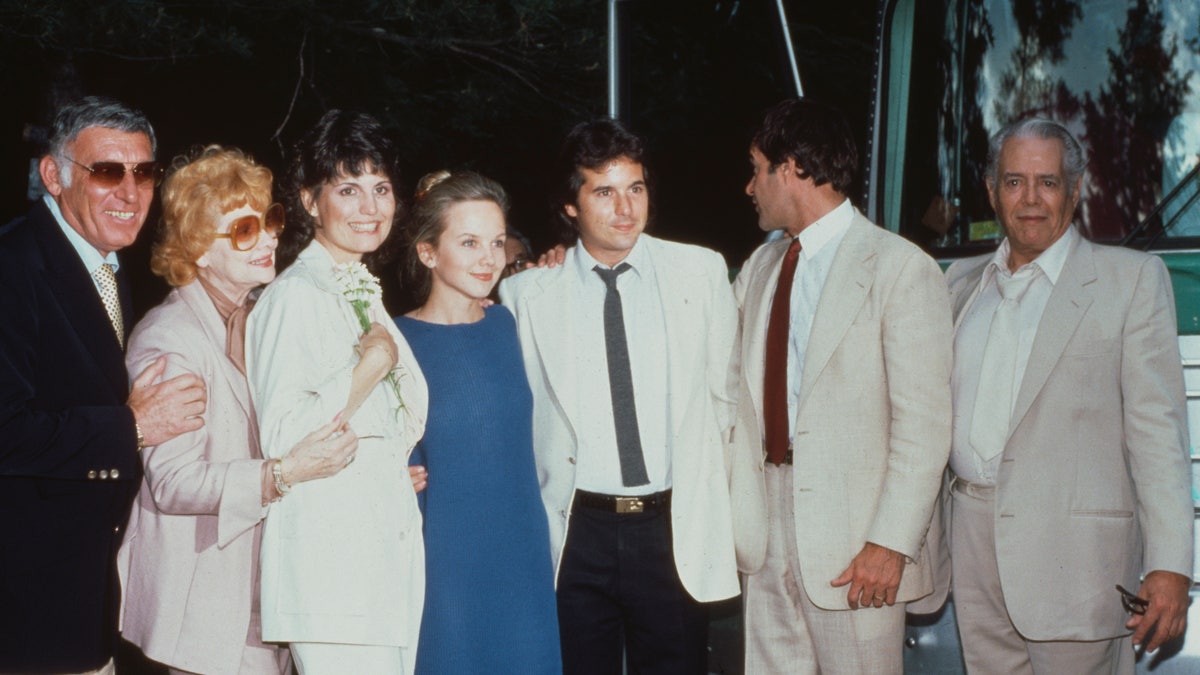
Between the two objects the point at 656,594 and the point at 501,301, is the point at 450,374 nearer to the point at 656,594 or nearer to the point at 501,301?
the point at 501,301

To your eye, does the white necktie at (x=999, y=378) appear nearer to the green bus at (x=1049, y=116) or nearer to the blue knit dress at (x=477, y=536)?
the green bus at (x=1049, y=116)

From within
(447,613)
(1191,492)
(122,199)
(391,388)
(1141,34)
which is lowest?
(447,613)

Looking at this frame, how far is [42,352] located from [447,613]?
4.46 ft

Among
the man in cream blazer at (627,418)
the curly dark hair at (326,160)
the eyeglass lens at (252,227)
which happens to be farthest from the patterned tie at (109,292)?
the man in cream blazer at (627,418)

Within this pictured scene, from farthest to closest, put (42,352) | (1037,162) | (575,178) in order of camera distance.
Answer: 1. (575,178)
2. (1037,162)
3. (42,352)

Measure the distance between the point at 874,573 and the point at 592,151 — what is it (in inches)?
62.8

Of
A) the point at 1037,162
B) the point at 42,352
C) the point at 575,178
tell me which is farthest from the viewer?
the point at 575,178

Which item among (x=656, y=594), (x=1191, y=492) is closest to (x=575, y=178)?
(x=656, y=594)

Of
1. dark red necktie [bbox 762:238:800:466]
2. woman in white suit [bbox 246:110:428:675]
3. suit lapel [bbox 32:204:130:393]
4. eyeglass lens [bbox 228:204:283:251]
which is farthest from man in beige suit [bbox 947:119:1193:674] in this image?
suit lapel [bbox 32:204:130:393]

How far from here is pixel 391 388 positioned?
3.56 metres

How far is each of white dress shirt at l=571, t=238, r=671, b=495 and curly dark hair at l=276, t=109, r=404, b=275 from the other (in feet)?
2.64

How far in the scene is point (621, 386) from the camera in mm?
4109

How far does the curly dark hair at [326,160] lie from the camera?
3727mm

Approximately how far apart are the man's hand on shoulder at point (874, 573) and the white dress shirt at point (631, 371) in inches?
25.9
